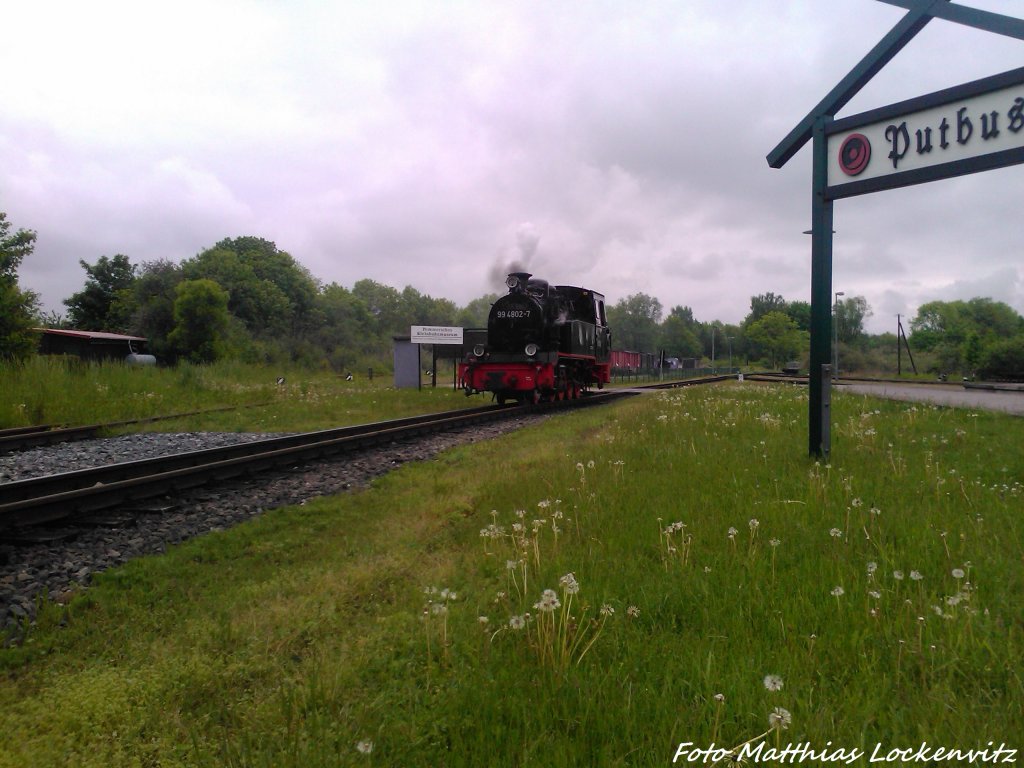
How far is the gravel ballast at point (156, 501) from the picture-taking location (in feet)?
13.9

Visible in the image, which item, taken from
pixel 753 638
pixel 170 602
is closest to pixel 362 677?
pixel 753 638

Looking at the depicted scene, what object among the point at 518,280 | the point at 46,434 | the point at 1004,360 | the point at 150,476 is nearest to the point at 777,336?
the point at 1004,360

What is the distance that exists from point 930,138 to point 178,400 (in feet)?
61.2

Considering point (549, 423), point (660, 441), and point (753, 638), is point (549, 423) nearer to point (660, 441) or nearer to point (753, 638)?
point (660, 441)

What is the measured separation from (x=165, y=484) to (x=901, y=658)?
6.74 meters

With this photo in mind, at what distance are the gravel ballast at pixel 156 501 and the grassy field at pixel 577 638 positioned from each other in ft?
1.19

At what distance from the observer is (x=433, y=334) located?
24.6 meters

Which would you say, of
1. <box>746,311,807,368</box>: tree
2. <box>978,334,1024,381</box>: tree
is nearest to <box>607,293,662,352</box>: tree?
<box>746,311,807,368</box>: tree

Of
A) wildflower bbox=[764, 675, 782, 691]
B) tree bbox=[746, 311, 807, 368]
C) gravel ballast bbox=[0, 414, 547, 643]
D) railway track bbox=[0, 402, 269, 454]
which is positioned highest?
tree bbox=[746, 311, 807, 368]

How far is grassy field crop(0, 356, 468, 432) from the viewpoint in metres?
→ 14.1

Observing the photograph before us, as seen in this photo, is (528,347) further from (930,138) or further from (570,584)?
(570,584)

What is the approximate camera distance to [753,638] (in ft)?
8.22

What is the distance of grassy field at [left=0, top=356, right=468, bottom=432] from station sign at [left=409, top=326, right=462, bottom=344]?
101 inches

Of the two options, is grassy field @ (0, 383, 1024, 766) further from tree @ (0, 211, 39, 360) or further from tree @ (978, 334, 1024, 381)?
tree @ (978, 334, 1024, 381)
